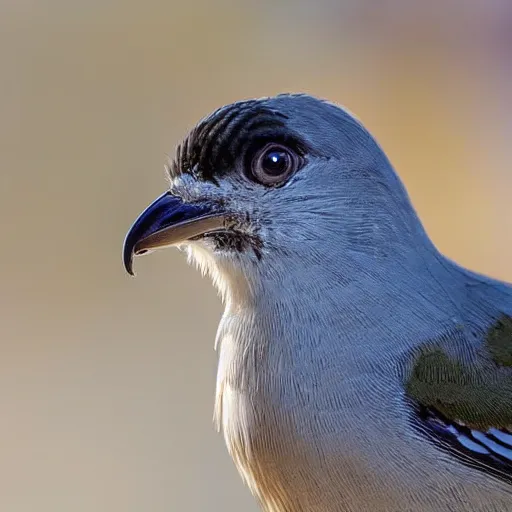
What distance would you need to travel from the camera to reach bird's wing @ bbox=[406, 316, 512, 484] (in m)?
1.15

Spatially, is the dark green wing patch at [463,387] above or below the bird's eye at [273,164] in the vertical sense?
below

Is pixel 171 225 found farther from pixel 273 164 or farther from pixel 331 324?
pixel 331 324

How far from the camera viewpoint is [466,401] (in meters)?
1.20

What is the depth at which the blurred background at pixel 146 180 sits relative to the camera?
8.62ft

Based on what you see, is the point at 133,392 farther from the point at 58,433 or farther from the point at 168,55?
the point at 168,55

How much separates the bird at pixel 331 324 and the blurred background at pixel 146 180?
140cm

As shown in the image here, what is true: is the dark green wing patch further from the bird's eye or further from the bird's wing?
the bird's eye

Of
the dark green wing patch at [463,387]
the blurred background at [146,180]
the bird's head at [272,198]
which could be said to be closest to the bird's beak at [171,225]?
the bird's head at [272,198]

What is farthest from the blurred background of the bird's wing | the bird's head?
the bird's wing

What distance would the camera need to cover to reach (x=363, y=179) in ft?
4.30

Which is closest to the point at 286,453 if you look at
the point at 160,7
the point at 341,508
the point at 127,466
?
the point at 341,508

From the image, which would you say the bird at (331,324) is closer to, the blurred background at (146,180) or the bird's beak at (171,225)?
the bird's beak at (171,225)

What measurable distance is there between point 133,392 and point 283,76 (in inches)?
48.4

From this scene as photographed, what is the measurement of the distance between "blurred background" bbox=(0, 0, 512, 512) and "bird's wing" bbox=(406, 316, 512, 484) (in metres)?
1.57
